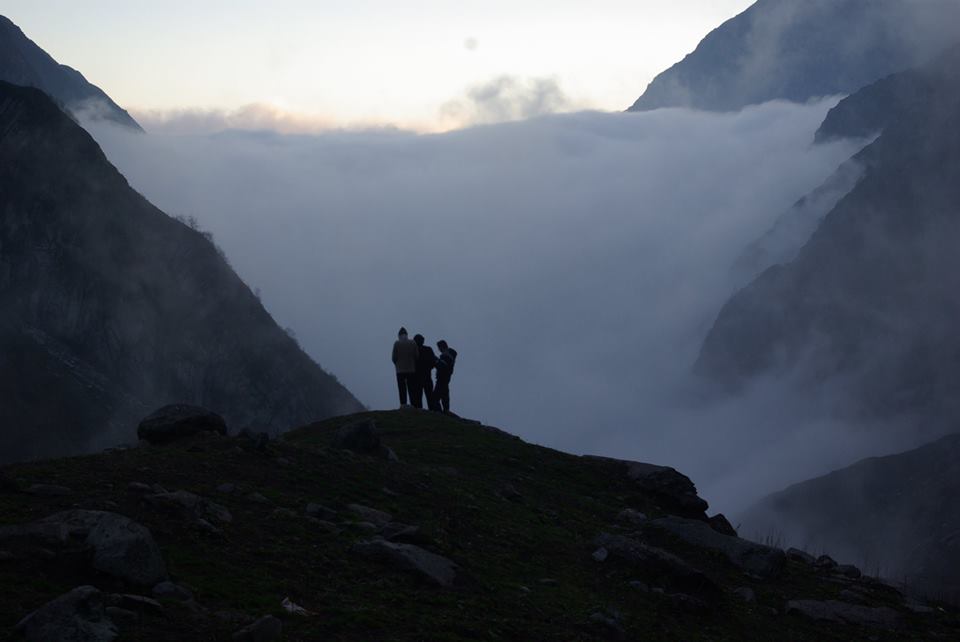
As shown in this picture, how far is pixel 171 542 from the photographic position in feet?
45.0

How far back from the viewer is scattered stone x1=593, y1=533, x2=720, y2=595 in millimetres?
17281

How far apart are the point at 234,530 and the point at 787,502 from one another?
555 feet

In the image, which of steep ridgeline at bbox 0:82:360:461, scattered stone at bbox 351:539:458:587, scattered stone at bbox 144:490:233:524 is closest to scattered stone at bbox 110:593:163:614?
scattered stone at bbox 144:490:233:524

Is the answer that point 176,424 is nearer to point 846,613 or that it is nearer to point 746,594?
point 746,594

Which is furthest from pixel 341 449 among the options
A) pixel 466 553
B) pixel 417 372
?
pixel 417 372

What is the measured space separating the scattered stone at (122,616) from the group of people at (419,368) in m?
21.9

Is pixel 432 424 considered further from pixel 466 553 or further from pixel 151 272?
pixel 151 272

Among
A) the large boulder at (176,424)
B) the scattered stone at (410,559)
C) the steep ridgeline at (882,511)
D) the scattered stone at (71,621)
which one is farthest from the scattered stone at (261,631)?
the steep ridgeline at (882,511)

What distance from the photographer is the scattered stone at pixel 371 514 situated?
55.8 feet

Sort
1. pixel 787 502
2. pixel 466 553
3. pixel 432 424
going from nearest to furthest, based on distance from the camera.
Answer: pixel 466 553
pixel 432 424
pixel 787 502

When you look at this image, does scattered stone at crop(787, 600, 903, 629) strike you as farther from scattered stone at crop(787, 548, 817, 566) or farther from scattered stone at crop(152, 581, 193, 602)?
scattered stone at crop(152, 581, 193, 602)

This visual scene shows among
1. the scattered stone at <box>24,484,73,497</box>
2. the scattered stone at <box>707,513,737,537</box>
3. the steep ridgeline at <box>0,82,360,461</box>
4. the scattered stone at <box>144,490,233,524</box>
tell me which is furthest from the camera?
the steep ridgeline at <box>0,82,360,461</box>

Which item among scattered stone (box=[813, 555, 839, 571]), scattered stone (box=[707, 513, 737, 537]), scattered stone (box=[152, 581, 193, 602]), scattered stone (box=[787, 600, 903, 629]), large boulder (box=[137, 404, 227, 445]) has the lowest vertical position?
scattered stone (box=[152, 581, 193, 602])

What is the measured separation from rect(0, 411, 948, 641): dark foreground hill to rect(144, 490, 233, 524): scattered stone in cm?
3
